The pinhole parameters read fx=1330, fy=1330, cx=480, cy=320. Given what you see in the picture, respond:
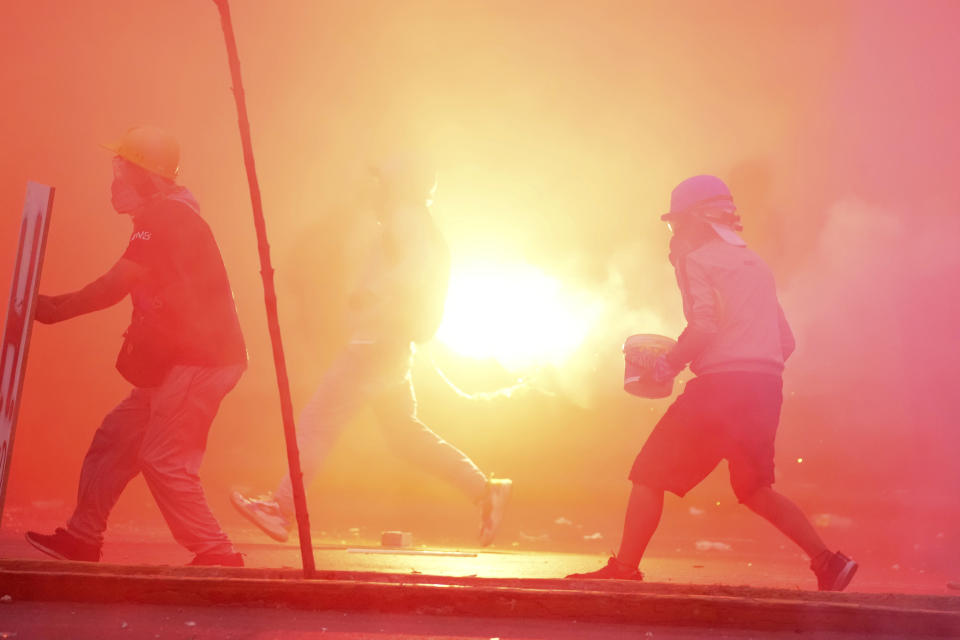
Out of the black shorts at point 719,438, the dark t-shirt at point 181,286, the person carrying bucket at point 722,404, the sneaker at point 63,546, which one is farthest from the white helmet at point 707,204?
the sneaker at point 63,546

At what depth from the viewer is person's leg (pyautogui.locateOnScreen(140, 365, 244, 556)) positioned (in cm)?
609

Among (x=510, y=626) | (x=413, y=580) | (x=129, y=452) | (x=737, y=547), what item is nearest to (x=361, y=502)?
(x=737, y=547)

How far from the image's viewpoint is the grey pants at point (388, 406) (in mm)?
9273

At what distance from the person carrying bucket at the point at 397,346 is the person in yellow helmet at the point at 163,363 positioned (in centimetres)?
262

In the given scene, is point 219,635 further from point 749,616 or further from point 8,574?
point 749,616

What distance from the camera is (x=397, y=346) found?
31.8 feet

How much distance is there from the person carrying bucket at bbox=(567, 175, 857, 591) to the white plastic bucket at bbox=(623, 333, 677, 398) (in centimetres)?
4

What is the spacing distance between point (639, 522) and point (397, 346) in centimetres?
390

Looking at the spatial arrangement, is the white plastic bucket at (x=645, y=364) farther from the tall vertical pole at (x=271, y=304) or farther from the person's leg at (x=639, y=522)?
the tall vertical pole at (x=271, y=304)

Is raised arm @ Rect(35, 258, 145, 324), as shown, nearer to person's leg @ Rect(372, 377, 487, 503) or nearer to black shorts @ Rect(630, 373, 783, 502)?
black shorts @ Rect(630, 373, 783, 502)

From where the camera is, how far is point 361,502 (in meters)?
16.8

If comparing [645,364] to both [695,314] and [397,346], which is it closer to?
[695,314]

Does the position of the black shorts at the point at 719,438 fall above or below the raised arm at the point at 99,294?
below

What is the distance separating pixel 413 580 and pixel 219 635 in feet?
4.58
